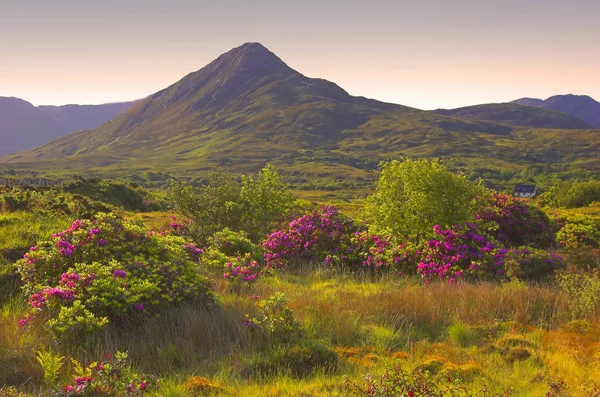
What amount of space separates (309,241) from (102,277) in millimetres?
8788

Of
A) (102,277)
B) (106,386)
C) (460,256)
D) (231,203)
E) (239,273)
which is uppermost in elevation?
(231,203)

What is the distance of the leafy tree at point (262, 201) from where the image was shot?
19234mm

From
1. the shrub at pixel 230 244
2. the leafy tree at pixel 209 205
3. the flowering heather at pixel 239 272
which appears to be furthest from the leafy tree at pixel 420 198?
the leafy tree at pixel 209 205

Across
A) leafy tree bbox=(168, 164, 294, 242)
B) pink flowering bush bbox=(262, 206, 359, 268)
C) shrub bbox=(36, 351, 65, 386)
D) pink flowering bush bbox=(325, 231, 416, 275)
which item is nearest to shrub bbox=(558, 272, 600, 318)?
pink flowering bush bbox=(325, 231, 416, 275)

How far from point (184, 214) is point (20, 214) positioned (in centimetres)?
739

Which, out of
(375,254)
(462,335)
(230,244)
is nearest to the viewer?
(462,335)

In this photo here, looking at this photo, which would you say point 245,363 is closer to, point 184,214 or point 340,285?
point 340,285

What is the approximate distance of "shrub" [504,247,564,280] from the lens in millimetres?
12023

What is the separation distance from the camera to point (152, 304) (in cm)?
727

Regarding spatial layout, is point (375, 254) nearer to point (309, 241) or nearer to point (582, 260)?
point (309, 241)

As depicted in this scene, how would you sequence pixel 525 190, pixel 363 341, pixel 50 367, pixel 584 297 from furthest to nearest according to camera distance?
pixel 525 190 → pixel 584 297 → pixel 363 341 → pixel 50 367

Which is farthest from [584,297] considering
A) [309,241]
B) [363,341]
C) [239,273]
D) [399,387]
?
[309,241]

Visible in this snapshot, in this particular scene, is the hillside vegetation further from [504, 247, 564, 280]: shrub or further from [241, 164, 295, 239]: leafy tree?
[241, 164, 295, 239]: leafy tree

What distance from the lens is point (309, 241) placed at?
1506cm
